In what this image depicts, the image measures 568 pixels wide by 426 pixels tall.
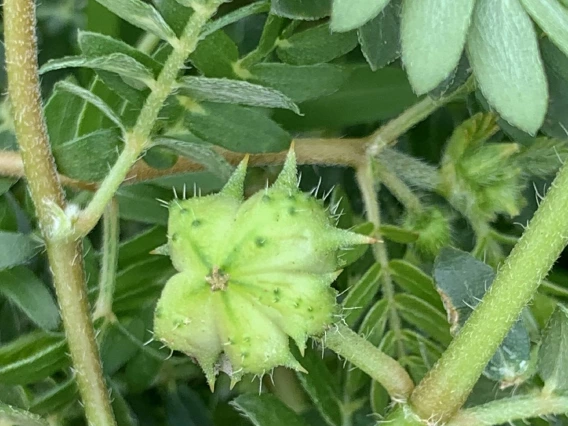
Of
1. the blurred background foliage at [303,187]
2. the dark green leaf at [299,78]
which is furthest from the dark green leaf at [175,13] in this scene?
the dark green leaf at [299,78]

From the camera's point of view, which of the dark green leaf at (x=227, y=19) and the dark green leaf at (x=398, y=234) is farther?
the dark green leaf at (x=398, y=234)

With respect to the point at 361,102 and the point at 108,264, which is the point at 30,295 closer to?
the point at 108,264

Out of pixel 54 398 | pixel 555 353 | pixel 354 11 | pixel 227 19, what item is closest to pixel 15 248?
pixel 54 398

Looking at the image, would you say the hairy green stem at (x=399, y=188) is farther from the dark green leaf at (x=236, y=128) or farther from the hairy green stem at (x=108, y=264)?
the hairy green stem at (x=108, y=264)

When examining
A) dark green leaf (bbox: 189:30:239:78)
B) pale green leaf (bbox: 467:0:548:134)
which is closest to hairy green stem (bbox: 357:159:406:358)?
dark green leaf (bbox: 189:30:239:78)

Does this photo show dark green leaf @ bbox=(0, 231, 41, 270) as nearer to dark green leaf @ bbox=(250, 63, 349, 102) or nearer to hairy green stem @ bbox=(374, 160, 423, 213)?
dark green leaf @ bbox=(250, 63, 349, 102)

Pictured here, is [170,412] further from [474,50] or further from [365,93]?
[474,50]

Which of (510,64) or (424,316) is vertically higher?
(510,64)

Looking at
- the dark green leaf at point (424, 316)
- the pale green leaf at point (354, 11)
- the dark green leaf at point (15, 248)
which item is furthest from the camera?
the dark green leaf at point (424, 316)
